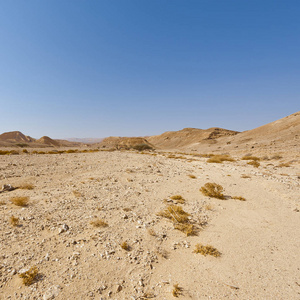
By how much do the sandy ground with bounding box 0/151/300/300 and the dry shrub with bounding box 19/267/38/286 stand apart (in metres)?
0.07

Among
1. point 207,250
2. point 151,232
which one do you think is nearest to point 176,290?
point 207,250

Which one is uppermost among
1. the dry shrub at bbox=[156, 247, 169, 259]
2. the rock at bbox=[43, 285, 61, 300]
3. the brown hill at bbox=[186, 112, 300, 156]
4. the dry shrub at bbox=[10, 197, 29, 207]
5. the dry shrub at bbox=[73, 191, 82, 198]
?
the brown hill at bbox=[186, 112, 300, 156]

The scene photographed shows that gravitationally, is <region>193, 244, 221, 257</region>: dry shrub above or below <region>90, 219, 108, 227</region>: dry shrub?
below

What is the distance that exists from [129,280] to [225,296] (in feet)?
6.69

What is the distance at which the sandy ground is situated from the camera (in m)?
3.39

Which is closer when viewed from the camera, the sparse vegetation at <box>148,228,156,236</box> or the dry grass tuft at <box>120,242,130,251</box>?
the dry grass tuft at <box>120,242,130,251</box>

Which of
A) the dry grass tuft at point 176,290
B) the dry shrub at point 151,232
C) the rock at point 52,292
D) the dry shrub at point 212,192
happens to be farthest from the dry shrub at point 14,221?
the dry shrub at point 212,192

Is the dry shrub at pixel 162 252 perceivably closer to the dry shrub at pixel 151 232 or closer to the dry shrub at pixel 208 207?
the dry shrub at pixel 151 232

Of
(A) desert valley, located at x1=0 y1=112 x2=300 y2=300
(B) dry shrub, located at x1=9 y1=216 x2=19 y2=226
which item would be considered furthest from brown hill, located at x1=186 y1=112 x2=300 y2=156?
(B) dry shrub, located at x1=9 y1=216 x2=19 y2=226

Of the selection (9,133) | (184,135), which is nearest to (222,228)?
(184,135)

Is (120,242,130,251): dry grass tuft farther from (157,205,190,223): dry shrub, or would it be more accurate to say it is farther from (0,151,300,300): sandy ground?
(157,205,190,223): dry shrub

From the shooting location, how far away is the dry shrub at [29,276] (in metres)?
3.23

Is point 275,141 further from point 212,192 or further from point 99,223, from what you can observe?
point 99,223

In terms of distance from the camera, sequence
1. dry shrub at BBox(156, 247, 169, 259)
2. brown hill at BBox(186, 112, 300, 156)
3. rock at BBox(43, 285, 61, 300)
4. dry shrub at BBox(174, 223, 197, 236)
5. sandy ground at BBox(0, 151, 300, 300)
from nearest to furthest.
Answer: rock at BBox(43, 285, 61, 300)
sandy ground at BBox(0, 151, 300, 300)
dry shrub at BBox(156, 247, 169, 259)
dry shrub at BBox(174, 223, 197, 236)
brown hill at BBox(186, 112, 300, 156)
